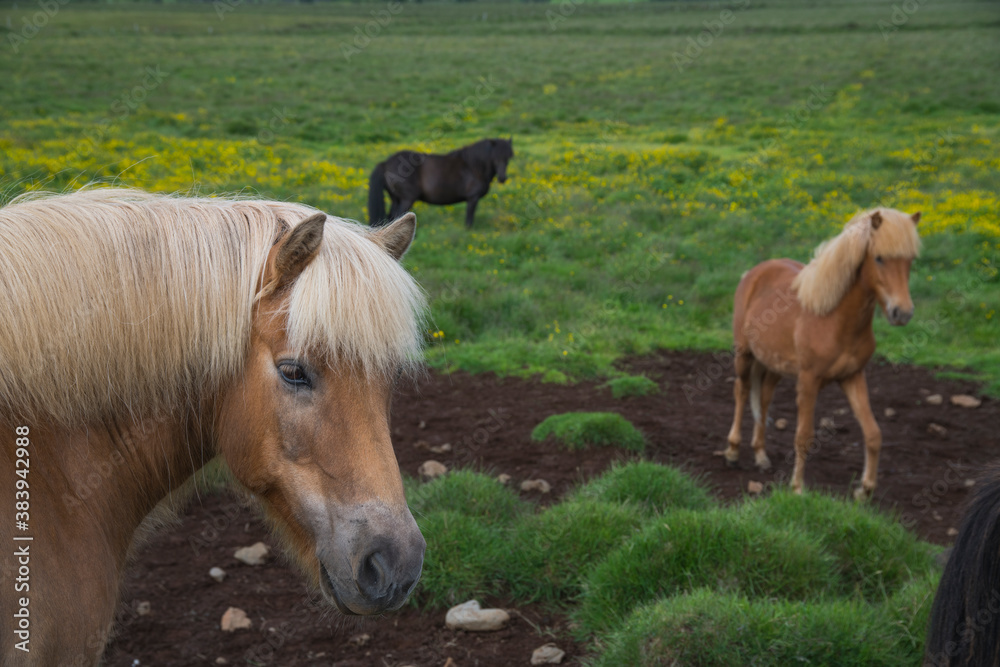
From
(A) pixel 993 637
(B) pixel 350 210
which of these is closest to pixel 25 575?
(A) pixel 993 637

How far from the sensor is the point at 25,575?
1.65 metres

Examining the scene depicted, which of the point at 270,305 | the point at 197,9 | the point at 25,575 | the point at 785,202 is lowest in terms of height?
the point at 785,202

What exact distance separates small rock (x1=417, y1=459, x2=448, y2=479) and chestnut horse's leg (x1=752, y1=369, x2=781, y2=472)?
250cm

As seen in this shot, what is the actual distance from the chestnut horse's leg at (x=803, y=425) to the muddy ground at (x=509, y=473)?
0.90 ft

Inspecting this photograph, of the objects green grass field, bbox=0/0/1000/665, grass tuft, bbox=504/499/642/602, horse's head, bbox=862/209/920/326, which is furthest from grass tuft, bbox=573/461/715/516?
horse's head, bbox=862/209/920/326

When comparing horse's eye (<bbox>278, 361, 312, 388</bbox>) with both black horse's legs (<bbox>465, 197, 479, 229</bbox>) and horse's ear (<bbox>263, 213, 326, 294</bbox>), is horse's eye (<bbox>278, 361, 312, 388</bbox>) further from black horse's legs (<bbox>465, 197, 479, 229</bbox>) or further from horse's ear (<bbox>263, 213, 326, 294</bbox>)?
black horse's legs (<bbox>465, 197, 479, 229</bbox>)

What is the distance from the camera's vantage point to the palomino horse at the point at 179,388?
5.62 ft

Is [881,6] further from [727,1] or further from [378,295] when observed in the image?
[378,295]

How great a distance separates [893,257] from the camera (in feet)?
16.7

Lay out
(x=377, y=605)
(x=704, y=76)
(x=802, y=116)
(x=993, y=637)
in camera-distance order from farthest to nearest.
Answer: (x=704, y=76) → (x=802, y=116) → (x=993, y=637) → (x=377, y=605)

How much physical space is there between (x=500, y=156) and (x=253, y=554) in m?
10.4

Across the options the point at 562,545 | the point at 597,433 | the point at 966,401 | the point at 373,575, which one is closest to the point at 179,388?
the point at 373,575

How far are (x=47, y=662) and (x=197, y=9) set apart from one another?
2889 inches

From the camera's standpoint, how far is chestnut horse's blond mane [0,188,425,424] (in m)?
1.74
